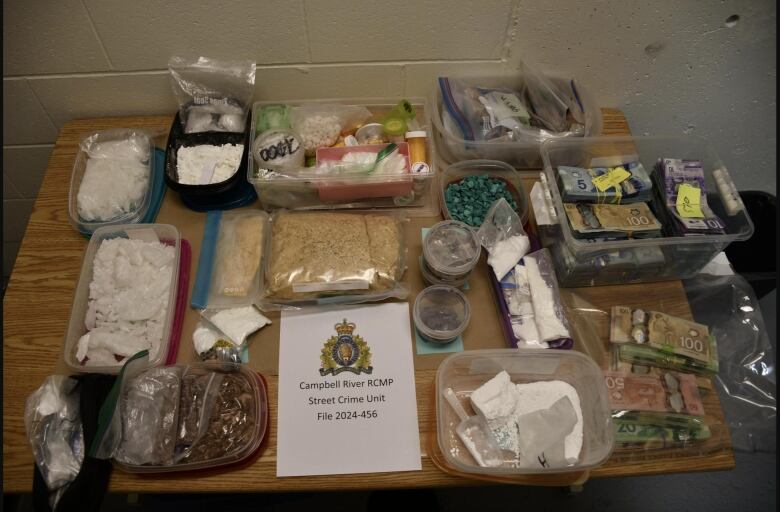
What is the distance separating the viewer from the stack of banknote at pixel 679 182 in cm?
91

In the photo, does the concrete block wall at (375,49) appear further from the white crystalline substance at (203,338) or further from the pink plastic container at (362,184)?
the white crystalline substance at (203,338)

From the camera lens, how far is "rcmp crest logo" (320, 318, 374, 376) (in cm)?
85

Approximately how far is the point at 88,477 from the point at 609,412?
2.81 ft

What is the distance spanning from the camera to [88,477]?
0.72 m

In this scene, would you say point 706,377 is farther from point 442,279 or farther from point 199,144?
point 199,144

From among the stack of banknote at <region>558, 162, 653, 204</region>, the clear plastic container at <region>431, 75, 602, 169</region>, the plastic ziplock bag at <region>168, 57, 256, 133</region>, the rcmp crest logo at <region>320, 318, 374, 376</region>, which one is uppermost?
the plastic ziplock bag at <region>168, 57, 256, 133</region>

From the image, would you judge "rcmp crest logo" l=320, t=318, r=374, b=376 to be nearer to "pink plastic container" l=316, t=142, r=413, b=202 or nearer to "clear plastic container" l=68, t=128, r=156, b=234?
"pink plastic container" l=316, t=142, r=413, b=202

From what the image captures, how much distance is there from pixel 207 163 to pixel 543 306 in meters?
0.77

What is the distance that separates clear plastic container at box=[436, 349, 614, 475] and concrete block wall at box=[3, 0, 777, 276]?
680 mm

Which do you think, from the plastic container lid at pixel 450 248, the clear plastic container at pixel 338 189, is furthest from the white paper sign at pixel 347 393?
the clear plastic container at pixel 338 189

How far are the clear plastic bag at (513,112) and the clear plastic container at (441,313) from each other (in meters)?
0.38

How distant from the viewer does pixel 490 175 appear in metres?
1.06

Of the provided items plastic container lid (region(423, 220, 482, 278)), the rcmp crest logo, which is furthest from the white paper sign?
plastic container lid (region(423, 220, 482, 278))

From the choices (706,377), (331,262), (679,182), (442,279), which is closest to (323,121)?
(331,262)
